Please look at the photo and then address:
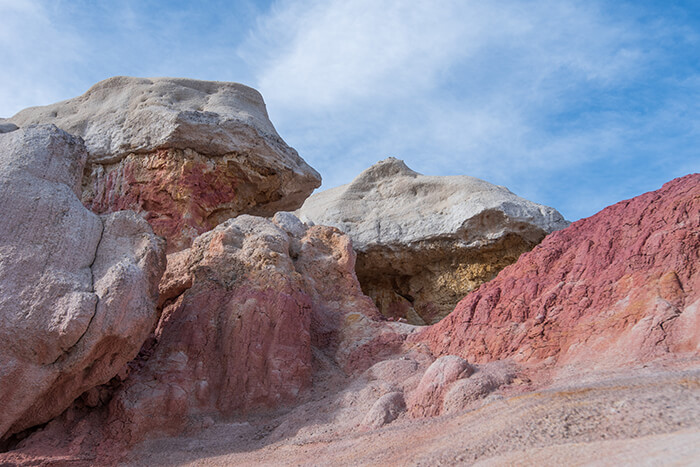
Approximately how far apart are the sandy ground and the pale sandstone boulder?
4.45 ft

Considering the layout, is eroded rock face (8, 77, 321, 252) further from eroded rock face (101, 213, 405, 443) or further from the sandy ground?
the sandy ground

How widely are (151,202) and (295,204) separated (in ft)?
10.4

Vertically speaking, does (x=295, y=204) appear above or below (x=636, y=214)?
above

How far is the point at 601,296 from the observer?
936 centimetres

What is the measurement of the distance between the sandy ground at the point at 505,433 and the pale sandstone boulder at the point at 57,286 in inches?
53.4

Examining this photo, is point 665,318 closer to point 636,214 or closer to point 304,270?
point 636,214

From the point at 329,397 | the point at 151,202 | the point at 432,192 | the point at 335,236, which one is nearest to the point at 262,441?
the point at 329,397

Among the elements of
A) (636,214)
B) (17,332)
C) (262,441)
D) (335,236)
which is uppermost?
(335,236)

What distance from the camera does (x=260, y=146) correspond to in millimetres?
15625

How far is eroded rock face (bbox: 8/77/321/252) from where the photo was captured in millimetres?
15352

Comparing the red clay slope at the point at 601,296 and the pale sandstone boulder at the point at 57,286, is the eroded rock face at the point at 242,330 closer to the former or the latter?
the pale sandstone boulder at the point at 57,286

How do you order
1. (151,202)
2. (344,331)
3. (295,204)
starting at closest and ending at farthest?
A: (344,331)
(151,202)
(295,204)

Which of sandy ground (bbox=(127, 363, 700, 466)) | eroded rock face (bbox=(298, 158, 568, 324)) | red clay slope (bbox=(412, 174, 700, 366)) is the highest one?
eroded rock face (bbox=(298, 158, 568, 324))

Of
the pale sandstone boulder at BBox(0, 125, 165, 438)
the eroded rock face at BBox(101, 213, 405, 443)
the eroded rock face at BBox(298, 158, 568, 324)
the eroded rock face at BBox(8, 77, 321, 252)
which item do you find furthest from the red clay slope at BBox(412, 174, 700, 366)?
the eroded rock face at BBox(298, 158, 568, 324)
